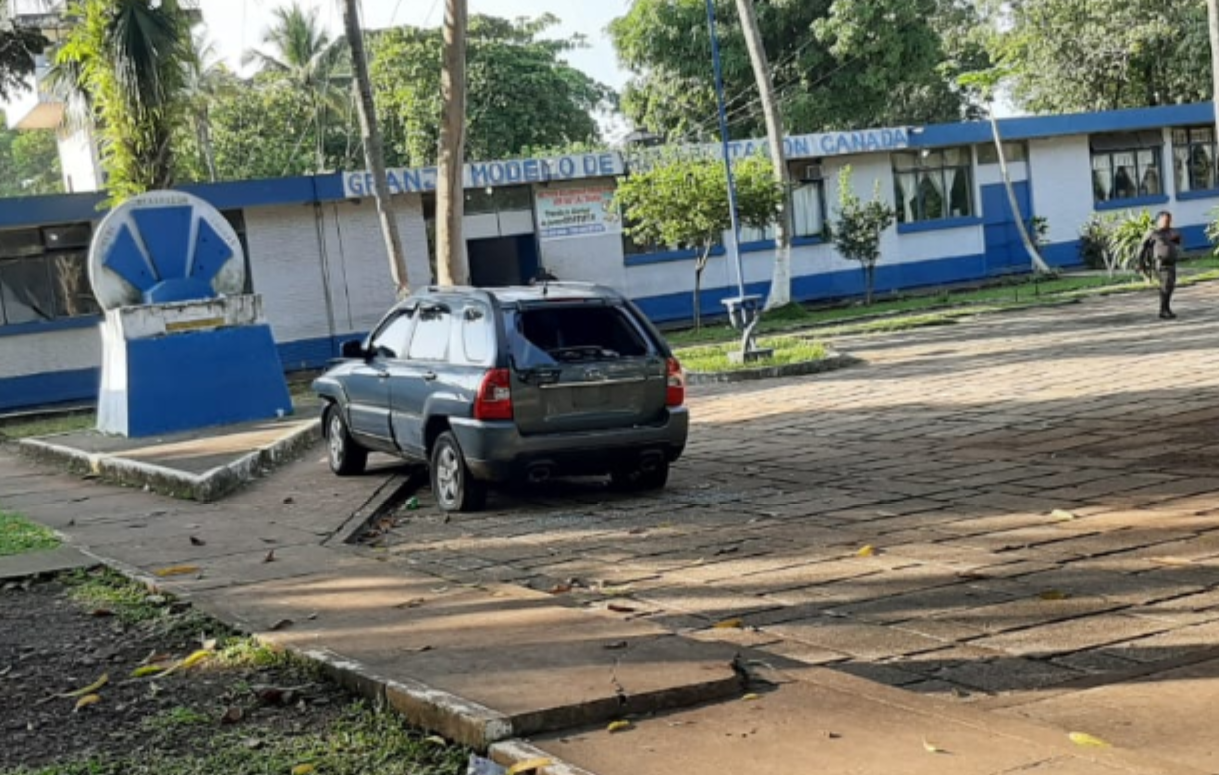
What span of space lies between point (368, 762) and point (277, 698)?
1.00 metres

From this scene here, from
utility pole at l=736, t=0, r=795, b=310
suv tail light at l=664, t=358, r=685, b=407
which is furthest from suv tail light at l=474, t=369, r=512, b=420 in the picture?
utility pole at l=736, t=0, r=795, b=310

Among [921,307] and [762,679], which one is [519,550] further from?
[921,307]

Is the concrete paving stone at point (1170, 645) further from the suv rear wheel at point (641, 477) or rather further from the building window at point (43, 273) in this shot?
the building window at point (43, 273)

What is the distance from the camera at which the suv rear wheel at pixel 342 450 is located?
13.0 meters

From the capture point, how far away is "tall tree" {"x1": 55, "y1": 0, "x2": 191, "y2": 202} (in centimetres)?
2444

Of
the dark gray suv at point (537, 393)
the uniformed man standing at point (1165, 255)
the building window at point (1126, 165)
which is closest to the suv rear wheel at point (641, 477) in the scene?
the dark gray suv at point (537, 393)

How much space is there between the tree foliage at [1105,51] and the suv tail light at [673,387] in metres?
33.7

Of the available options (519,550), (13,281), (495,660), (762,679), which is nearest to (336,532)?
(519,550)

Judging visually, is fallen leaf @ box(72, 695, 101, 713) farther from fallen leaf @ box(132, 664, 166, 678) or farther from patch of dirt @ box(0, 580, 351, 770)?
fallen leaf @ box(132, 664, 166, 678)

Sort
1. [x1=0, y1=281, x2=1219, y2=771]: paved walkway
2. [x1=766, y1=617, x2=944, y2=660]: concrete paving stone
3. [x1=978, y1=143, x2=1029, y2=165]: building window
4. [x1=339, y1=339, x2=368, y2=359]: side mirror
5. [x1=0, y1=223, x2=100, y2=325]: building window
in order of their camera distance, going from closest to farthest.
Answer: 1. [x1=0, y1=281, x2=1219, y2=771]: paved walkway
2. [x1=766, y1=617, x2=944, y2=660]: concrete paving stone
3. [x1=339, y1=339, x2=368, y2=359]: side mirror
4. [x1=0, y1=223, x2=100, y2=325]: building window
5. [x1=978, y1=143, x2=1029, y2=165]: building window

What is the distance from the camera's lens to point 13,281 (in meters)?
30.0

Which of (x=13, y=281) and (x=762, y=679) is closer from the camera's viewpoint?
(x=762, y=679)

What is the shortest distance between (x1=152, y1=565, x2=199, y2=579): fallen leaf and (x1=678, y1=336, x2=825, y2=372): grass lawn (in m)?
11.9

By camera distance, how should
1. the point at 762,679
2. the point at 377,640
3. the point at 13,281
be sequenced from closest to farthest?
the point at 762,679
the point at 377,640
the point at 13,281
